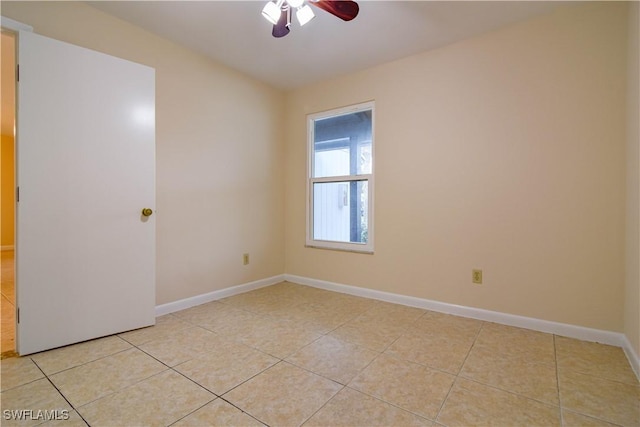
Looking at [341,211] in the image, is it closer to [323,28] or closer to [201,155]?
[201,155]

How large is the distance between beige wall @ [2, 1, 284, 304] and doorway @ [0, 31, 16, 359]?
1.99 ft

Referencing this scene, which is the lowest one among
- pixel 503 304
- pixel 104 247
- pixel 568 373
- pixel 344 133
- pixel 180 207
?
pixel 568 373

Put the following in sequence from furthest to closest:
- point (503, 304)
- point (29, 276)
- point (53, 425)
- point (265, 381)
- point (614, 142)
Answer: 1. point (503, 304)
2. point (614, 142)
3. point (29, 276)
4. point (265, 381)
5. point (53, 425)

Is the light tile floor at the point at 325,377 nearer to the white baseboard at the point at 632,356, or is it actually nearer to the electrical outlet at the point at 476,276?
the white baseboard at the point at 632,356

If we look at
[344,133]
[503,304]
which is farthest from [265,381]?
[344,133]

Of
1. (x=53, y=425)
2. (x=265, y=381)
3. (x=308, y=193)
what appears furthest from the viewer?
(x=308, y=193)

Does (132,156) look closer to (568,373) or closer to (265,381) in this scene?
(265,381)

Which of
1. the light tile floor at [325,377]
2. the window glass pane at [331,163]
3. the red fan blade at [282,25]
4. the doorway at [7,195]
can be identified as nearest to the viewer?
the light tile floor at [325,377]

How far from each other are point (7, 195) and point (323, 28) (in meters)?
8.38

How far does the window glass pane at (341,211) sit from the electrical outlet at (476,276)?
109 centimetres

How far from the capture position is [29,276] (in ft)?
6.13

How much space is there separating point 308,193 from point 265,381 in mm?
2416

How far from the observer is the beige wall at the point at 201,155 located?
7.55ft

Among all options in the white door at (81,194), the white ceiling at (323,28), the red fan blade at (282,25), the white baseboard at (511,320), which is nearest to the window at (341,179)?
the white baseboard at (511,320)
